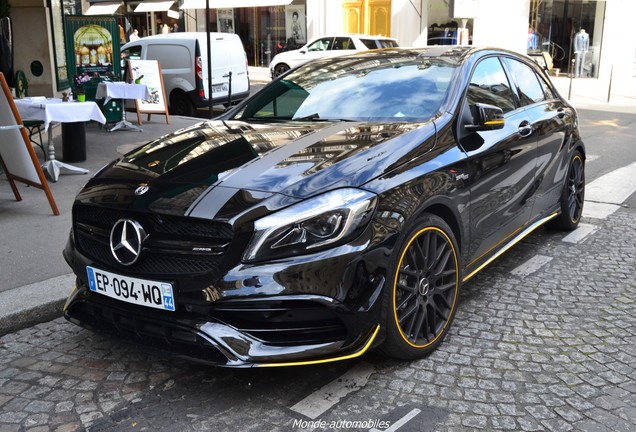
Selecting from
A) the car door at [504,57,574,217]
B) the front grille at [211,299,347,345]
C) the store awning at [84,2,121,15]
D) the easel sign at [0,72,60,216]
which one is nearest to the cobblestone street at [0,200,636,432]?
the front grille at [211,299,347,345]

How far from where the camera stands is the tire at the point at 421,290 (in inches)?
126

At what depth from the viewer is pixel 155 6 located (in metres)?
30.3

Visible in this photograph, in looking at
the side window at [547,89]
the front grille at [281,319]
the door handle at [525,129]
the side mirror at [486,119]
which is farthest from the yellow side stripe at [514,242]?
the front grille at [281,319]

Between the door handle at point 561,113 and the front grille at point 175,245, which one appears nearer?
the front grille at point 175,245

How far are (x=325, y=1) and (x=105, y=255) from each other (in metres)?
25.9

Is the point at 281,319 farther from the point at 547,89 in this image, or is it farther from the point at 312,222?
the point at 547,89

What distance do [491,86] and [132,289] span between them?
9.05 ft

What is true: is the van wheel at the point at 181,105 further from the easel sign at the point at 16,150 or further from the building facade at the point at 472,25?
the easel sign at the point at 16,150

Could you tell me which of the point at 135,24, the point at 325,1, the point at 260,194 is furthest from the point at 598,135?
the point at 135,24

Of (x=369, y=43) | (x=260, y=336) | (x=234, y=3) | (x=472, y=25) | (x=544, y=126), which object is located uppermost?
(x=234, y=3)

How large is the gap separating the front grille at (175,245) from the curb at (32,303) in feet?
3.67

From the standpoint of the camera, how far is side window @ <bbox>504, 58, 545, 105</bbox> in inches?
196

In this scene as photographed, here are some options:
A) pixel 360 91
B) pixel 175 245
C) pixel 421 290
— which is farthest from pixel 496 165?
pixel 175 245

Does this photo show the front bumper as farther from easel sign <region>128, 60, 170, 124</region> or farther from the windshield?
easel sign <region>128, 60, 170, 124</region>
